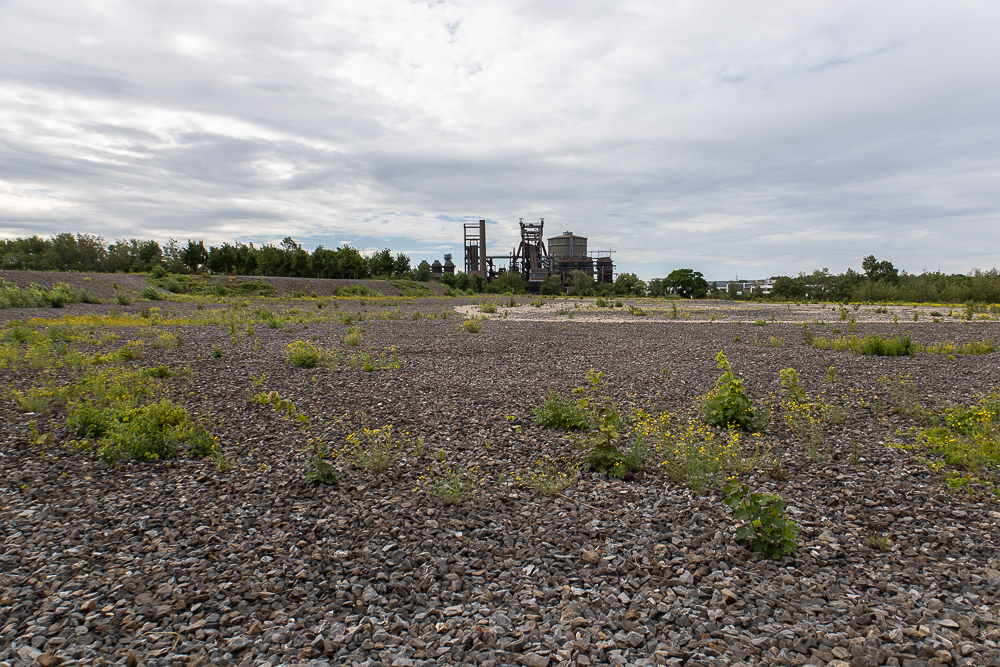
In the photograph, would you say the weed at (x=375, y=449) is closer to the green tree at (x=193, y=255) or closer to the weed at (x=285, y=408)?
the weed at (x=285, y=408)

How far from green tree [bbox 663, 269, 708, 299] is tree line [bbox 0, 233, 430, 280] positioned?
44.9 metres

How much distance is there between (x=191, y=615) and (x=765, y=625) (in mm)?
4056

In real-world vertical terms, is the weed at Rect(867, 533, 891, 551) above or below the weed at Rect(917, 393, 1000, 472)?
below

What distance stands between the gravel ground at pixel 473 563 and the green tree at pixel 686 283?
64488 millimetres

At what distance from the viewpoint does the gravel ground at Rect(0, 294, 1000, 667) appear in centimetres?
332

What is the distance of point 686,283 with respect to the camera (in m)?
71.2

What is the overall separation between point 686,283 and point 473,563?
238 ft

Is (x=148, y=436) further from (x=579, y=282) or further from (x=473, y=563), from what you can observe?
(x=579, y=282)

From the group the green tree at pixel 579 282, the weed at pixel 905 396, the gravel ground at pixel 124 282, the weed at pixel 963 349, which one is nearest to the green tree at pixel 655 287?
the green tree at pixel 579 282

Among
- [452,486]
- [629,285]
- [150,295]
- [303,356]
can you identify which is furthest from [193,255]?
[452,486]

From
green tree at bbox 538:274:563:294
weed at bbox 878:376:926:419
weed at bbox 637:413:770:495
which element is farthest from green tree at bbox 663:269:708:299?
weed at bbox 637:413:770:495

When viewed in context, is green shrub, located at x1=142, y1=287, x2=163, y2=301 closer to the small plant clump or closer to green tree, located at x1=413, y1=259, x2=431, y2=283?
the small plant clump

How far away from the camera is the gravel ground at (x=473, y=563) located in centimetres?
332

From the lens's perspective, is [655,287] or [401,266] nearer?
[655,287]
